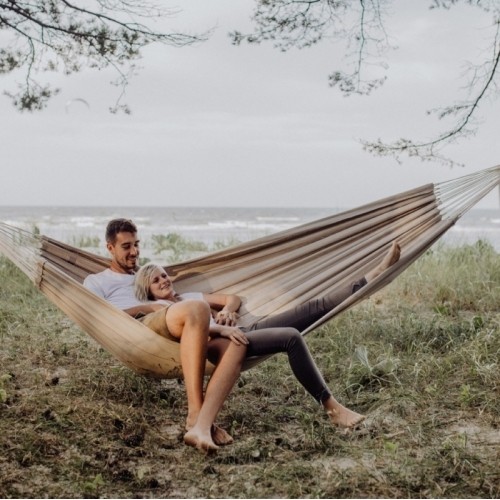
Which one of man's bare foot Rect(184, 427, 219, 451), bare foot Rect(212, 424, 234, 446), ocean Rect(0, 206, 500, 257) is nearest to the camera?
man's bare foot Rect(184, 427, 219, 451)

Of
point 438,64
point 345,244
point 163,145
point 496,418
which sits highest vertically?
point 438,64

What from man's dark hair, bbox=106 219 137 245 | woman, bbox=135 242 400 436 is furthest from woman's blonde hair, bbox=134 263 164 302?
man's dark hair, bbox=106 219 137 245

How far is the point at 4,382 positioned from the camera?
2.67 metres

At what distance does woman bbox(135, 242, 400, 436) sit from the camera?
2076mm

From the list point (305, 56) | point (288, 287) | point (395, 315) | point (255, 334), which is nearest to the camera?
point (255, 334)

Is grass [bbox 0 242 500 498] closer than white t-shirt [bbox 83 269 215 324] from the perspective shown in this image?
Yes

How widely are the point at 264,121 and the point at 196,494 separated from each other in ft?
57.1

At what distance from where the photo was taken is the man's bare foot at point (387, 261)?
8.19 feet

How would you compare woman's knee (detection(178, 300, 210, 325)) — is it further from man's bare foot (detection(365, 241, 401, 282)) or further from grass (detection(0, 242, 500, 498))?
man's bare foot (detection(365, 241, 401, 282))

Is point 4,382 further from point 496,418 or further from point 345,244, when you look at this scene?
point 496,418

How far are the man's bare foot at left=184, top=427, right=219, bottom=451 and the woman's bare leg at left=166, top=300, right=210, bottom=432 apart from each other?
77 millimetres

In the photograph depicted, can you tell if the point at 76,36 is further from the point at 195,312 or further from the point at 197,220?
the point at 197,220

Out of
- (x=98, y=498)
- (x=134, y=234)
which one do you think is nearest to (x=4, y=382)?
(x=134, y=234)

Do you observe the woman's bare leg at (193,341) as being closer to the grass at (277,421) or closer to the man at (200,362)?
the man at (200,362)
